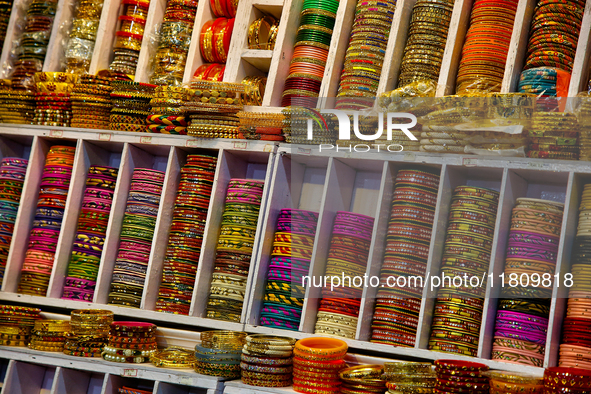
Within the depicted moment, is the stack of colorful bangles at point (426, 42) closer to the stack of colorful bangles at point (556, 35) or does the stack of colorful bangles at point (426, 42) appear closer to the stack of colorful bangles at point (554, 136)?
the stack of colorful bangles at point (556, 35)

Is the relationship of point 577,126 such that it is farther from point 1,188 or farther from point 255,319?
point 1,188

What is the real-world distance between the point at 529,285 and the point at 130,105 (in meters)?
2.53

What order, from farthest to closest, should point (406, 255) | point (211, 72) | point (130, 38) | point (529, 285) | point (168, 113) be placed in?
point (130, 38)
point (211, 72)
point (168, 113)
point (406, 255)
point (529, 285)

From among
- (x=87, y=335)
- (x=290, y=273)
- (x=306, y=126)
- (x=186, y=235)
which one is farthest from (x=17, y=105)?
(x=290, y=273)

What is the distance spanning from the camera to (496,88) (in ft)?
11.1

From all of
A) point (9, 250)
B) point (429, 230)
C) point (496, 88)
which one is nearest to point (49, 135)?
point (9, 250)

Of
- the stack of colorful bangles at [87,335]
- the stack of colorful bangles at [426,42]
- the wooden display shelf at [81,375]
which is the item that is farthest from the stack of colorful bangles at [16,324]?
the stack of colorful bangles at [426,42]

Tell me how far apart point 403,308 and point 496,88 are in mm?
1275

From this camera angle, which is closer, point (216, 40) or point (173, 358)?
point (173, 358)

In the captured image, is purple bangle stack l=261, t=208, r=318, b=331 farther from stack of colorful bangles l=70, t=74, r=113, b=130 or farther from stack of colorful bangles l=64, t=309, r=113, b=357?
stack of colorful bangles l=70, t=74, r=113, b=130

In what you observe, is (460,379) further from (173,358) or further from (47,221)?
(47,221)

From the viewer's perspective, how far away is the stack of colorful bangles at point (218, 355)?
10.5 ft

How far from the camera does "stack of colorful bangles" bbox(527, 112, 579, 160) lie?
290cm

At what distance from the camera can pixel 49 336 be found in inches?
142
